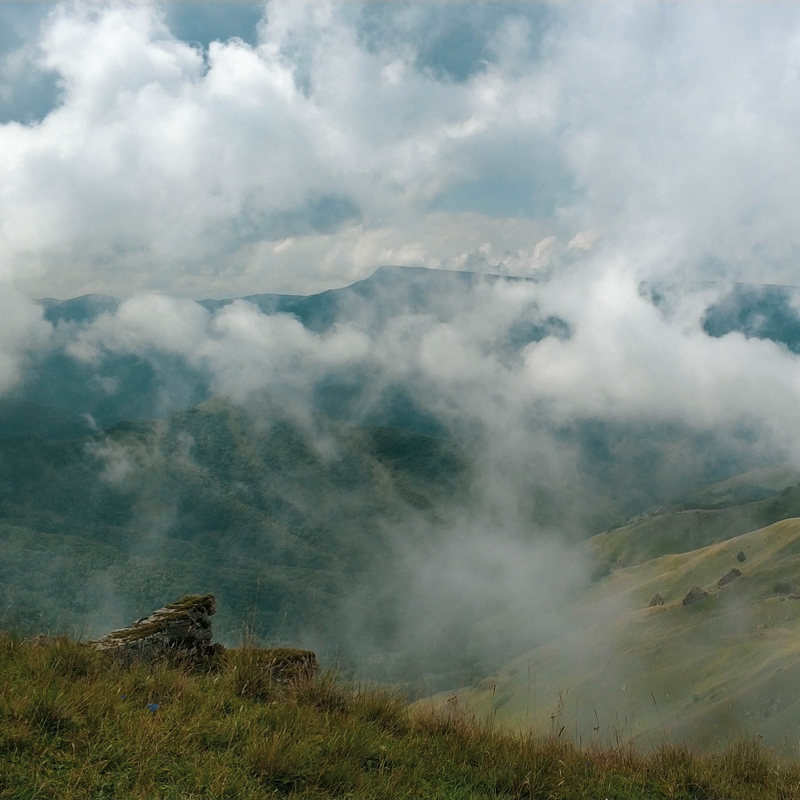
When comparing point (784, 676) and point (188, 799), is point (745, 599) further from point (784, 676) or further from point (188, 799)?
point (188, 799)

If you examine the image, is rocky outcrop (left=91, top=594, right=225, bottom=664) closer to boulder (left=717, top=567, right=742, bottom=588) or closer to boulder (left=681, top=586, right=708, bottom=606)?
boulder (left=681, top=586, right=708, bottom=606)

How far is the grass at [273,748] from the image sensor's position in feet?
15.0

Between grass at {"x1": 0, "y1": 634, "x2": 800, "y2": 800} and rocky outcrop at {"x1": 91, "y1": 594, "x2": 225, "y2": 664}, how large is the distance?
0.74m

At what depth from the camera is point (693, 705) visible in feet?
377

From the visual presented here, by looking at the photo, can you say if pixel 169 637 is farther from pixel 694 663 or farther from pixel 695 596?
pixel 695 596

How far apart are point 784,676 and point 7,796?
13577cm

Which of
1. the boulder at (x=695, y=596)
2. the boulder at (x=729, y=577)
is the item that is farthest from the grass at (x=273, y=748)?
the boulder at (x=729, y=577)

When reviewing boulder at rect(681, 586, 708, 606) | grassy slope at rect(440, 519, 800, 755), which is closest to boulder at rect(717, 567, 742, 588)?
grassy slope at rect(440, 519, 800, 755)

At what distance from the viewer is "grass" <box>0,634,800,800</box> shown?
4.57m

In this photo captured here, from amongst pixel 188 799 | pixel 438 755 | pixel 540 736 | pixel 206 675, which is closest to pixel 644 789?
pixel 540 736

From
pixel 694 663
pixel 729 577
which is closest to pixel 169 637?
pixel 694 663

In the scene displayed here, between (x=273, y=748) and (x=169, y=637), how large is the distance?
13.2ft

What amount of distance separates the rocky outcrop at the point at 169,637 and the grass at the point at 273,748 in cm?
74

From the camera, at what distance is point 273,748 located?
482cm
